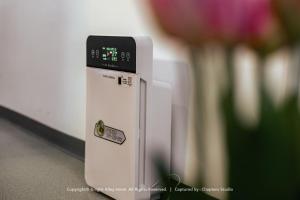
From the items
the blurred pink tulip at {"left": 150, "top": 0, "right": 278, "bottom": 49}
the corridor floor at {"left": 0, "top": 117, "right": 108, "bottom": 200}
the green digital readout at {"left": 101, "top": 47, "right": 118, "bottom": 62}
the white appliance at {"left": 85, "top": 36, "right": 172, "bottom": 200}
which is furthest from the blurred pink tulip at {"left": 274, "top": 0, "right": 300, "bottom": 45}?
the corridor floor at {"left": 0, "top": 117, "right": 108, "bottom": 200}

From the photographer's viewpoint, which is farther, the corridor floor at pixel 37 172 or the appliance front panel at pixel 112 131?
the corridor floor at pixel 37 172

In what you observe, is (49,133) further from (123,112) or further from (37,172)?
(123,112)

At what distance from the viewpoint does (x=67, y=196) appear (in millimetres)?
2006

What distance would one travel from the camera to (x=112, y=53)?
1.78 meters

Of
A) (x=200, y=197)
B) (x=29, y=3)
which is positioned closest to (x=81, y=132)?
(x=29, y=3)

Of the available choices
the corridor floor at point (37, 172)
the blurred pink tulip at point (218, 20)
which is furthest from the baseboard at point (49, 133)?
the blurred pink tulip at point (218, 20)

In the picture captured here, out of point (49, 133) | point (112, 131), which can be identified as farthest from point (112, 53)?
point (49, 133)

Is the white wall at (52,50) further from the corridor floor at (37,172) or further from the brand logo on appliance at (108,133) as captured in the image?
the brand logo on appliance at (108,133)

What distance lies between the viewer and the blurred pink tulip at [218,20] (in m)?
0.25

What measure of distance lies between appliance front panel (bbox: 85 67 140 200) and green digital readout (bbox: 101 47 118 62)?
0.22ft

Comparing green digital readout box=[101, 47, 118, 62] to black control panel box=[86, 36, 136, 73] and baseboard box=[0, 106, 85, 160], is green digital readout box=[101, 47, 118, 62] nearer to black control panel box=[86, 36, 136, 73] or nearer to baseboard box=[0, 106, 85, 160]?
black control panel box=[86, 36, 136, 73]

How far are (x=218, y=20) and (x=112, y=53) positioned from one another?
5.10ft

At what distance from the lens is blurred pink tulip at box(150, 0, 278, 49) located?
25 centimetres

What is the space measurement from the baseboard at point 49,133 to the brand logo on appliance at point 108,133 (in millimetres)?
631
